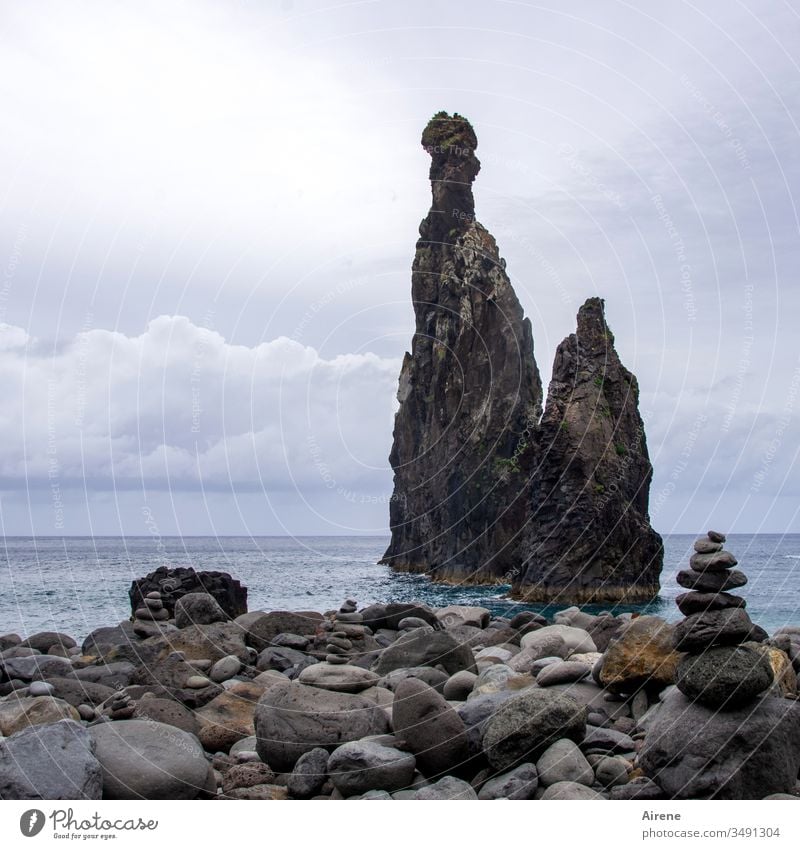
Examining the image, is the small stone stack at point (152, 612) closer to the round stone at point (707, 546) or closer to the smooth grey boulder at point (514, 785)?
the smooth grey boulder at point (514, 785)

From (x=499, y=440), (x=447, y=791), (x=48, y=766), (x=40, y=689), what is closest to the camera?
(x=48, y=766)

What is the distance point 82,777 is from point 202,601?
1240 cm

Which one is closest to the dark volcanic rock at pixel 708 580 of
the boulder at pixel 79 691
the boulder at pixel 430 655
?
the boulder at pixel 430 655

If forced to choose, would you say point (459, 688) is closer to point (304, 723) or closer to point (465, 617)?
point (304, 723)

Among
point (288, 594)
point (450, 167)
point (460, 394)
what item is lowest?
point (288, 594)

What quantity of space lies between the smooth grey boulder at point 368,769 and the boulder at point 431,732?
0.27m

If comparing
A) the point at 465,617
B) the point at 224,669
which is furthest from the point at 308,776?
the point at 465,617

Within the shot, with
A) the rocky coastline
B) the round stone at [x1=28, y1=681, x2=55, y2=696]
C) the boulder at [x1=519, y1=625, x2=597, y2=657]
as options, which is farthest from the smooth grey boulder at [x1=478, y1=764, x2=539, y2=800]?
the round stone at [x1=28, y1=681, x2=55, y2=696]

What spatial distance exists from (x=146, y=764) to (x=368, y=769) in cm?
240

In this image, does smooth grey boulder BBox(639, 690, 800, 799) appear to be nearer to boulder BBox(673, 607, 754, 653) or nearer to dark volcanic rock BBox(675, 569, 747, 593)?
boulder BBox(673, 607, 754, 653)

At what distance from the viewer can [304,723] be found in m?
11.2

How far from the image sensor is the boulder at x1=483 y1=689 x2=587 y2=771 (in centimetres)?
1024

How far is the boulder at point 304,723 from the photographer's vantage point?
1099 cm

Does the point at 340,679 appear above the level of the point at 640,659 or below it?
below
